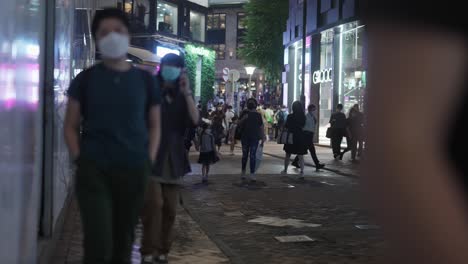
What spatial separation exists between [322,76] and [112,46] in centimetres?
2223

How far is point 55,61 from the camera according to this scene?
552 centimetres

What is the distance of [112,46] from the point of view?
10.3 ft

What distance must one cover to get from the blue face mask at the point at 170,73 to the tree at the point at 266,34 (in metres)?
33.6

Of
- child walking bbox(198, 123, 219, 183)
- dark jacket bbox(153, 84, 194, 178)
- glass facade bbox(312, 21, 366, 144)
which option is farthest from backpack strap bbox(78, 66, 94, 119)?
glass facade bbox(312, 21, 366, 144)

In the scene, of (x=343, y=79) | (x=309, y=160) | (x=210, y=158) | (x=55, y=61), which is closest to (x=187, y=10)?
(x=343, y=79)

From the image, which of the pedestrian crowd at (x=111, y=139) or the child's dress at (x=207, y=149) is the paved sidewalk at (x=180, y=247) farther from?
the child's dress at (x=207, y=149)

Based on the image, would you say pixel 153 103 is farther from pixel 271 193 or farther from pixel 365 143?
pixel 271 193

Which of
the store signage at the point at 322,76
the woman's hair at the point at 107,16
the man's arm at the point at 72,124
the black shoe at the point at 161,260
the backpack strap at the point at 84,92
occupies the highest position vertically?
the store signage at the point at 322,76

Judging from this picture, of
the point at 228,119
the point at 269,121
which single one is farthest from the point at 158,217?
the point at 269,121

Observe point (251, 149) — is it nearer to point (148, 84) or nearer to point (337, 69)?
point (148, 84)

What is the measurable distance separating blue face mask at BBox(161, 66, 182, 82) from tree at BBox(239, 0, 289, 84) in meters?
33.6

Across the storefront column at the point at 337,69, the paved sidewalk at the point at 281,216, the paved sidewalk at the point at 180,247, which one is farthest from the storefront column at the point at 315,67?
the paved sidewalk at the point at 180,247

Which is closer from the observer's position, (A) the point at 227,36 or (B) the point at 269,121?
(B) the point at 269,121

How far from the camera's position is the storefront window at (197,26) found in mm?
41094
